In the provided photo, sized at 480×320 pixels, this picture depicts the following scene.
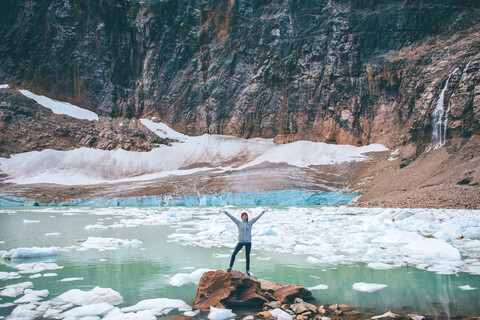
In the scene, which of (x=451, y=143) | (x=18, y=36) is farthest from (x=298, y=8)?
(x=18, y=36)

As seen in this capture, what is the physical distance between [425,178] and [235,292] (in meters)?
35.9

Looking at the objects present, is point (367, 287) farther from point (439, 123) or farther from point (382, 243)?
point (439, 123)

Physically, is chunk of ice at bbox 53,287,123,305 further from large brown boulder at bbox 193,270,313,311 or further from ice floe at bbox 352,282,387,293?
ice floe at bbox 352,282,387,293

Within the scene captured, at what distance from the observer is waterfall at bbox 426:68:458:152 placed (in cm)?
4379

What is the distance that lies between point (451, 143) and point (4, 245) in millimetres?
44966

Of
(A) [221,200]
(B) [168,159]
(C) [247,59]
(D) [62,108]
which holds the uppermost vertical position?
(C) [247,59]

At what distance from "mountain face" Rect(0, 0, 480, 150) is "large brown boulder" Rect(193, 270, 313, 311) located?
1956 inches

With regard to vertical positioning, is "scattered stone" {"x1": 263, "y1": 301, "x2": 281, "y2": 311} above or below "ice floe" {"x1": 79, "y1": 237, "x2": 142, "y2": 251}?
above

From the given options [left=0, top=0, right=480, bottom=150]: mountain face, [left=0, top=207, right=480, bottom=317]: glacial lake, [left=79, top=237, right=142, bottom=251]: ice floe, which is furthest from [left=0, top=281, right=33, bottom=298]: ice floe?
[left=0, top=0, right=480, bottom=150]: mountain face

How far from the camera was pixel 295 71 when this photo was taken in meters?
68.0

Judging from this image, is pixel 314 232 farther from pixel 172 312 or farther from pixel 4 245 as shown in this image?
pixel 4 245

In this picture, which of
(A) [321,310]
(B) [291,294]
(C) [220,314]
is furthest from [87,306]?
(A) [321,310]

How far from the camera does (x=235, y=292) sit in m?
6.00

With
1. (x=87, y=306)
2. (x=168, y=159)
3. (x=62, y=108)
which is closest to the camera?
(x=87, y=306)
